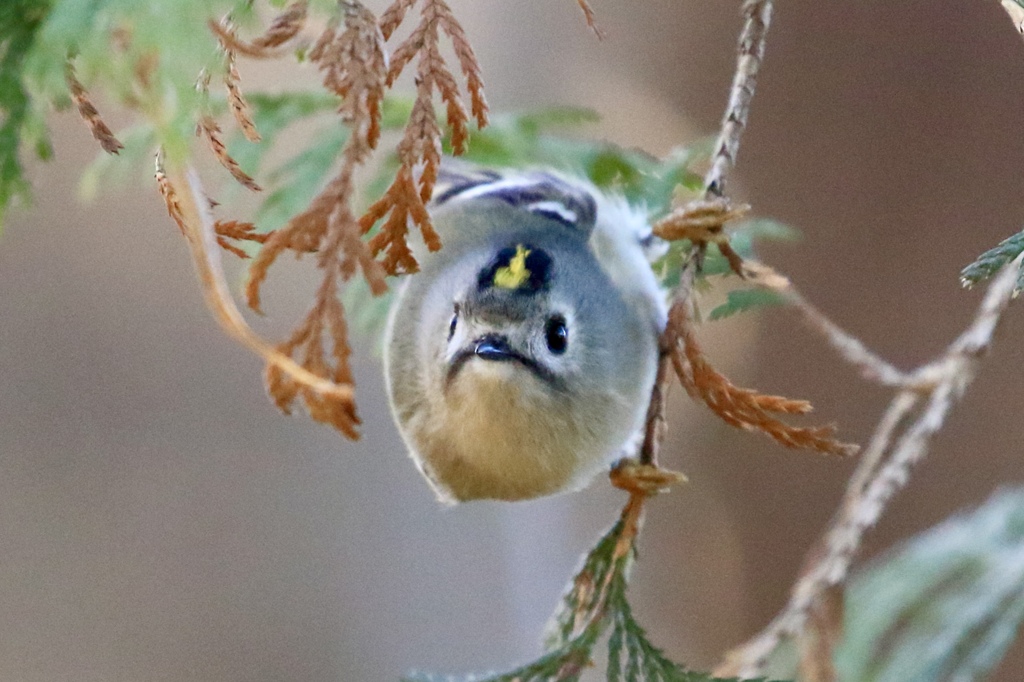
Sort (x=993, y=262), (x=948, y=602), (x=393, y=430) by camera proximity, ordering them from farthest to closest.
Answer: (x=393, y=430), (x=948, y=602), (x=993, y=262)

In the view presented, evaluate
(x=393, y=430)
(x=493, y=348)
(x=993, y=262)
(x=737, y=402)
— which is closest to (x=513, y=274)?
(x=493, y=348)

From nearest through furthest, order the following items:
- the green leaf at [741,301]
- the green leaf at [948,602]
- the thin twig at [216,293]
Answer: the thin twig at [216,293] → the green leaf at [741,301] → the green leaf at [948,602]

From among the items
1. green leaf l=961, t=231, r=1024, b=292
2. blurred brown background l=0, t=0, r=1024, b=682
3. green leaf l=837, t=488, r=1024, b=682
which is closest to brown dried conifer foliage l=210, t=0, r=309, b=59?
green leaf l=961, t=231, r=1024, b=292

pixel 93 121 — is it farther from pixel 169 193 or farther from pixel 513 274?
pixel 513 274

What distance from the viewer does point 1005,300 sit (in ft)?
1.98

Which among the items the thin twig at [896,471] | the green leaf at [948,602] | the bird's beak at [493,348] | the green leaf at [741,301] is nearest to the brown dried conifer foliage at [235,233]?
the bird's beak at [493,348]

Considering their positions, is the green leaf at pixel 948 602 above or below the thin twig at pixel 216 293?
above

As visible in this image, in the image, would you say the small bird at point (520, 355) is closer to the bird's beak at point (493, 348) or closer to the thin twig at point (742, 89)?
the bird's beak at point (493, 348)

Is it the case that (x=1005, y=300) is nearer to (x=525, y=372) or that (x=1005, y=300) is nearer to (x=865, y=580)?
(x=525, y=372)

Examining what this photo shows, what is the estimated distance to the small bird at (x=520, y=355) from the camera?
1.83 ft

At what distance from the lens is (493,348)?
54 centimetres

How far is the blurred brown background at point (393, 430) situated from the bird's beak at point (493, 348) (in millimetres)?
889

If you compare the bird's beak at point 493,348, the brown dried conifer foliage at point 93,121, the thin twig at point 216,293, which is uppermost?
the bird's beak at point 493,348

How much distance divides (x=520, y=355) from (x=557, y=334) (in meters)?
0.04
